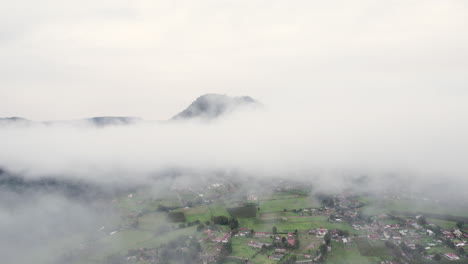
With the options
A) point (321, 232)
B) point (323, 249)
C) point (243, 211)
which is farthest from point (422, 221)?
point (243, 211)

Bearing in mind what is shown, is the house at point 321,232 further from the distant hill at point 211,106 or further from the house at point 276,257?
the distant hill at point 211,106

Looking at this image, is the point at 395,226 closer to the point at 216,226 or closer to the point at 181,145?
the point at 216,226

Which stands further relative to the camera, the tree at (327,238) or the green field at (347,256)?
the tree at (327,238)

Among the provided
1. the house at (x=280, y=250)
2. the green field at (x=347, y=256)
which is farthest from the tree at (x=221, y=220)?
the green field at (x=347, y=256)

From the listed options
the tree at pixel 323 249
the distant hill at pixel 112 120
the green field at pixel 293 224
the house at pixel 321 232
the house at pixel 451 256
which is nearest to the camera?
the house at pixel 451 256

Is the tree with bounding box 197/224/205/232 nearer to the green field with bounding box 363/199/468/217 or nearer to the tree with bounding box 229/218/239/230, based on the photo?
the tree with bounding box 229/218/239/230
